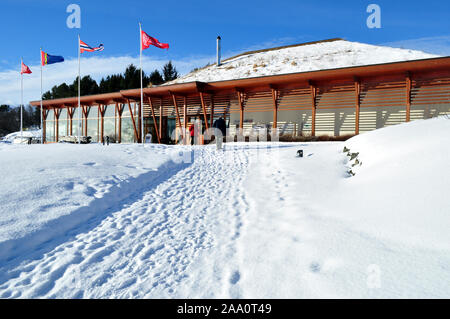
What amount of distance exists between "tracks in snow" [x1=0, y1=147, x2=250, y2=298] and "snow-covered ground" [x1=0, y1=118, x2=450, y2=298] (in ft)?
0.05

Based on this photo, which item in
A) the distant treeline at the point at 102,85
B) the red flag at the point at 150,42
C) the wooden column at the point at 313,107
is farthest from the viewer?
the distant treeline at the point at 102,85

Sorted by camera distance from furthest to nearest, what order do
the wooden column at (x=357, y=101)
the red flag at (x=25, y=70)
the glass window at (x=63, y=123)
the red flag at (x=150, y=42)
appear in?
the glass window at (x=63, y=123), the red flag at (x=25, y=70), the red flag at (x=150, y=42), the wooden column at (x=357, y=101)

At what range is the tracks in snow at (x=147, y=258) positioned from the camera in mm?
2615

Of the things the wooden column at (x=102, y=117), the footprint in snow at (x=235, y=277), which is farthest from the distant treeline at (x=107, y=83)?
the footprint in snow at (x=235, y=277)

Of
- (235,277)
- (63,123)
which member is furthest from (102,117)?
(235,277)

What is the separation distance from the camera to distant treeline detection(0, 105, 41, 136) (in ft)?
181

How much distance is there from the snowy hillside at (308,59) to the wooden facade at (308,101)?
5.99 meters

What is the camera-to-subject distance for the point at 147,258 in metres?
3.21

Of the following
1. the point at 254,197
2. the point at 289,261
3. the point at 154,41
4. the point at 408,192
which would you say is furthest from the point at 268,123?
the point at 289,261

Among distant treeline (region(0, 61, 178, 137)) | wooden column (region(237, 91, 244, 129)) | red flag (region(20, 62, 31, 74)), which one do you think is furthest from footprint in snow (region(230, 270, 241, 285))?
distant treeline (region(0, 61, 178, 137))

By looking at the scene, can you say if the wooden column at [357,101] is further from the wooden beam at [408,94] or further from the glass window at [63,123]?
the glass window at [63,123]

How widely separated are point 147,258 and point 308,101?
15570 millimetres

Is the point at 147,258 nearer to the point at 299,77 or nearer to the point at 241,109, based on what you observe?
the point at 299,77
